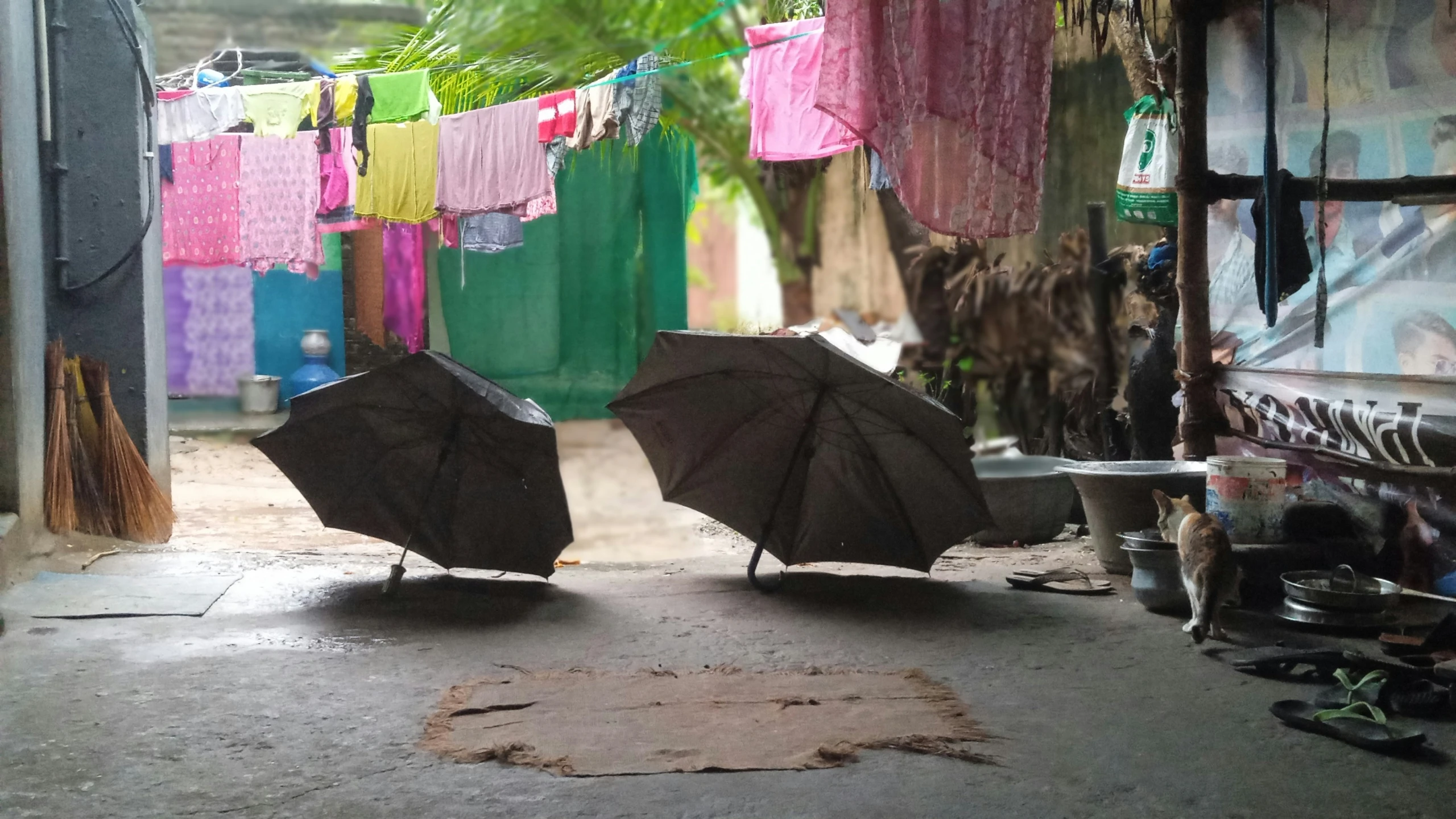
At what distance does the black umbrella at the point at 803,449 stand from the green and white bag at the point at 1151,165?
6.47 feet

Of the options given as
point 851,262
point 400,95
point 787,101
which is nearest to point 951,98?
point 787,101

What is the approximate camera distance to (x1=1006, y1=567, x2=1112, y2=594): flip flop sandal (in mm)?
5500

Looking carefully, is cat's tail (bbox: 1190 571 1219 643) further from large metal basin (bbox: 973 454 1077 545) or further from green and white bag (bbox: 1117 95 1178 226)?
large metal basin (bbox: 973 454 1077 545)

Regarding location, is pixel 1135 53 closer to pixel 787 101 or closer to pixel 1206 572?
pixel 787 101

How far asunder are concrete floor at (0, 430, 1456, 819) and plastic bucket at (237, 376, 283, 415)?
6544 millimetres

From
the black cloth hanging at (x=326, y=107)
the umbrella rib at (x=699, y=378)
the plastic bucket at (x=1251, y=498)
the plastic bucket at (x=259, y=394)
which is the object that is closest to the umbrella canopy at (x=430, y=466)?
the umbrella rib at (x=699, y=378)

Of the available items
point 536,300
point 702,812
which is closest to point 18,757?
point 702,812

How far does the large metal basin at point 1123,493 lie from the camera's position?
18.1ft

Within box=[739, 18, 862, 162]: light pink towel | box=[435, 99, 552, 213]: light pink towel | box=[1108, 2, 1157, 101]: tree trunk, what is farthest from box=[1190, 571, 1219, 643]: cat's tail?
box=[435, 99, 552, 213]: light pink towel

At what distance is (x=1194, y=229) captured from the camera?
570cm

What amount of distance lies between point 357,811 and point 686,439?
9.07 feet

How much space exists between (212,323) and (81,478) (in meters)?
6.83

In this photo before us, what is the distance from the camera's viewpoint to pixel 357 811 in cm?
283

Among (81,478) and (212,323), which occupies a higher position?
(212,323)
